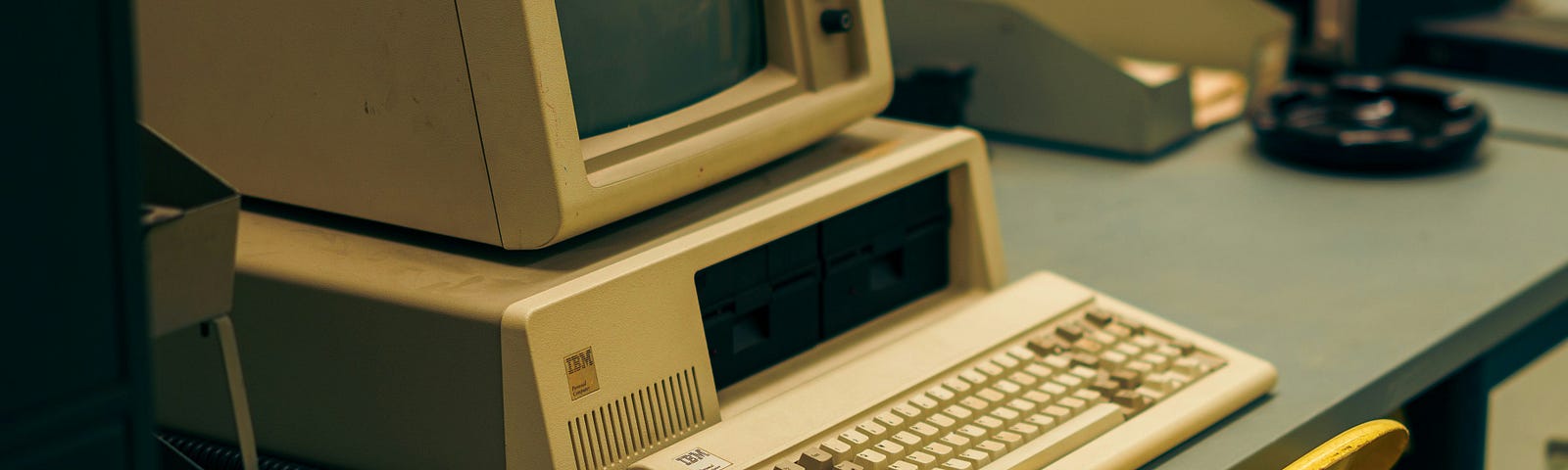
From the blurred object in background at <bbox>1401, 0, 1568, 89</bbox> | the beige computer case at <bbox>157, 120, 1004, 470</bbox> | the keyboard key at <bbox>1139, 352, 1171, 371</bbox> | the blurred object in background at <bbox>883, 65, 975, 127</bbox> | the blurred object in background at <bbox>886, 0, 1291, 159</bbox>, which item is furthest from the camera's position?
the blurred object in background at <bbox>1401, 0, 1568, 89</bbox>

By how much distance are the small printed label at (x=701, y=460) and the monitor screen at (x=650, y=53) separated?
213 mm

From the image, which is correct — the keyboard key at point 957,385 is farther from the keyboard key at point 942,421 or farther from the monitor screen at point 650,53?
the monitor screen at point 650,53

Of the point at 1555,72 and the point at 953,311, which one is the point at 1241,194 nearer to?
the point at 953,311

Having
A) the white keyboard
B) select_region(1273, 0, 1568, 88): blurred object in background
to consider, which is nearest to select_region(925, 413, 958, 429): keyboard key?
the white keyboard

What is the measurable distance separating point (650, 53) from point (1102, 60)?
2.59 feet

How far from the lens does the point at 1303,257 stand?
1363 mm

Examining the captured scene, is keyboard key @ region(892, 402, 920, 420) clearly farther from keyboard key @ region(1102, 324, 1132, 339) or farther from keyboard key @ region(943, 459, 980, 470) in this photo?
keyboard key @ region(1102, 324, 1132, 339)

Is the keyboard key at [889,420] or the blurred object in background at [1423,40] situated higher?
the keyboard key at [889,420]

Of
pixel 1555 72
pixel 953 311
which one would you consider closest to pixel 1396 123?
pixel 1555 72

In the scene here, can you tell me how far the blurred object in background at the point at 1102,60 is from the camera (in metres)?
1.65

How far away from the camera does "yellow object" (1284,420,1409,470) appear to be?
2.91ft

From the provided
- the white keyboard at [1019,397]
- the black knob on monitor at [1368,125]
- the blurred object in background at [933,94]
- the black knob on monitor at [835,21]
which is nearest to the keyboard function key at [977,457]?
the white keyboard at [1019,397]

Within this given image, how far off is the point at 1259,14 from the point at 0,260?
1.57 meters

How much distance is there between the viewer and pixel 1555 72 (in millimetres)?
1960
